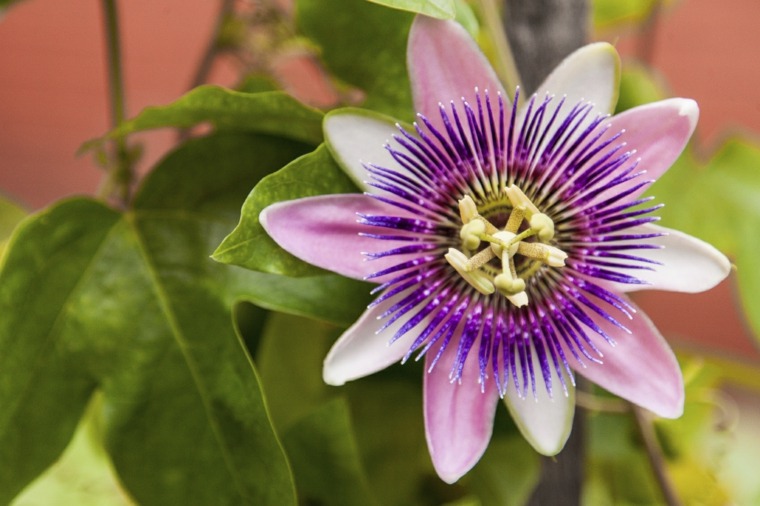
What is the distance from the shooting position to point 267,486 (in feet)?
1.91

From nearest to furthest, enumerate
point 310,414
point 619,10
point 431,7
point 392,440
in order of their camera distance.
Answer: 1. point 431,7
2. point 310,414
3. point 392,440
4. point 619,10

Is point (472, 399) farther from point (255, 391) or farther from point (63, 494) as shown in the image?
point (63, 494)

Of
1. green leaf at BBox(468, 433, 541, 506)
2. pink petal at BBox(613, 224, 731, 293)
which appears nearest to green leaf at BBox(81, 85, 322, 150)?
pink petal at BBox(613, 224, 731, 293)

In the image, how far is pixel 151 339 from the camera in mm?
633

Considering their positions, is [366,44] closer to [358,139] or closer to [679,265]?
[358,139]

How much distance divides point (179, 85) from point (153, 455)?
4.47ft

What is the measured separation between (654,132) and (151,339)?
40 cm

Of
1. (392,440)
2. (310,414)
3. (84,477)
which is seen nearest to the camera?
(310,414)

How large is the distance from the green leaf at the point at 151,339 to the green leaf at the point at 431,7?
17 centimetres

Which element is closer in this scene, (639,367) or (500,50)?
(639,367)

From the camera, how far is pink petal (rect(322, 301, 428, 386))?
52 cm

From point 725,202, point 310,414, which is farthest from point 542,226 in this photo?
point 725,202

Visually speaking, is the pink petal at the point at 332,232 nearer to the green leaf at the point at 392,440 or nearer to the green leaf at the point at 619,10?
the green leaf at the point at 392,440

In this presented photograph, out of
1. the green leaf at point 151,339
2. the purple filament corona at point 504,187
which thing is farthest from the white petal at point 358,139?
the green leaf at point 151,339
